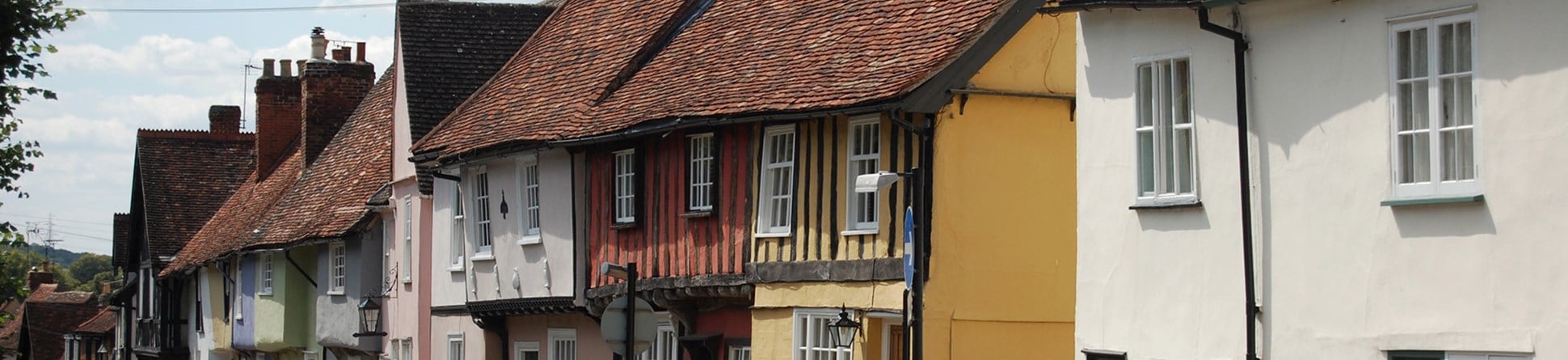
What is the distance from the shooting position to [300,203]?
3834cm

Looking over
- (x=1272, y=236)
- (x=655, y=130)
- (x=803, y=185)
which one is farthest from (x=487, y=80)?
(x=1272, y=236)

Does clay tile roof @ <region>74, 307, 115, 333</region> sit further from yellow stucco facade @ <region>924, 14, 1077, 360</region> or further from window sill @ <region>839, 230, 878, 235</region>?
yellow stucco facade @ <region>924, 14, 1077, 360</region>

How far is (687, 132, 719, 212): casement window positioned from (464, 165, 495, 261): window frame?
565cm

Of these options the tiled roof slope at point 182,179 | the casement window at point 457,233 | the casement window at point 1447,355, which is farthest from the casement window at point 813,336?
the tiled roof slope at point 182,179

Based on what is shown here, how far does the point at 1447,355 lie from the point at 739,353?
10.1 meters

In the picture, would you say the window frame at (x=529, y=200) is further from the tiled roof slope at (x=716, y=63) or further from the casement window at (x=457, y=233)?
the casement window at (x=457, y=233)

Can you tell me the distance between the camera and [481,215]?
28.1 metres

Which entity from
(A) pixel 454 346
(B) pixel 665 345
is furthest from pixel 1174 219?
(A) pixel 454 346

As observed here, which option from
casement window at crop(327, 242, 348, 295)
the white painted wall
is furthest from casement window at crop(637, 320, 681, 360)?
casement window at crop(327, 242, 348, 295)

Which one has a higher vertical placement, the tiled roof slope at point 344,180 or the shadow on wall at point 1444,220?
the tiled roof slope at point 344,180

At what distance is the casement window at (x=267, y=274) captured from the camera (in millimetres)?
39438

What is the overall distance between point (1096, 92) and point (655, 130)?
7.05m

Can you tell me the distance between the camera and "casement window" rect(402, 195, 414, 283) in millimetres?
31953

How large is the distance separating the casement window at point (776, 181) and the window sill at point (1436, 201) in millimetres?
8167
